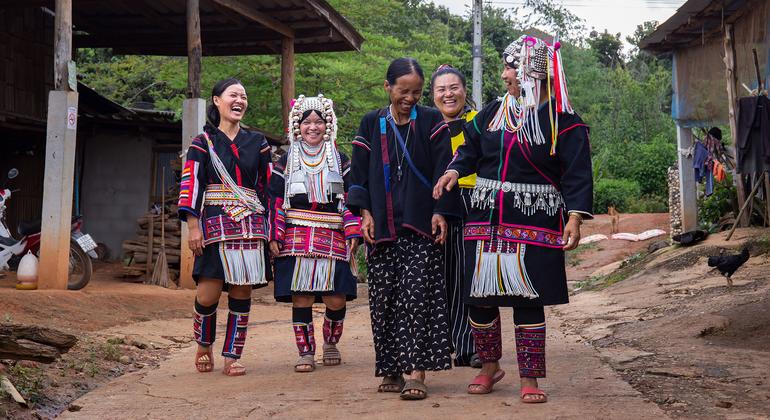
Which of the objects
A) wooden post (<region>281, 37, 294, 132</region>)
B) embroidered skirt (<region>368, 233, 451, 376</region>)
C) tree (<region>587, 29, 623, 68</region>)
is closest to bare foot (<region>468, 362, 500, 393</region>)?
embroidered skirt (<region>368, 233, 451, 376</region>)

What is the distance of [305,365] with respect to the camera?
6.67m

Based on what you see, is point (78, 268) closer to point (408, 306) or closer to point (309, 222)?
point (309, 222)

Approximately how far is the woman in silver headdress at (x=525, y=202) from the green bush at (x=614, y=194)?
2925 centimetres

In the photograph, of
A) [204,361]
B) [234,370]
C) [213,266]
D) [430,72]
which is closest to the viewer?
[234,370]

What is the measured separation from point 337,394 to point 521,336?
110cm

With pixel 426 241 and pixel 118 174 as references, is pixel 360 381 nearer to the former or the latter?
pixel 426 241

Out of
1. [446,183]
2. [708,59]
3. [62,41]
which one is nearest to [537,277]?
[446,183]

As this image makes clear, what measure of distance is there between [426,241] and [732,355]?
7.84ft

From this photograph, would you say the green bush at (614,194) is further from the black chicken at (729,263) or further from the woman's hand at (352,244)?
the woman's hand at (352,244)

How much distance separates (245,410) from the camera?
5.18 m

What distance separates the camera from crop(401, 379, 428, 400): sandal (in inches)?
209

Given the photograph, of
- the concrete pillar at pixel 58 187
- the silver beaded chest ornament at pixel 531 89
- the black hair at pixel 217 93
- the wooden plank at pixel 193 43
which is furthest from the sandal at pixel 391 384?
the wooden plank at pixel 193 43

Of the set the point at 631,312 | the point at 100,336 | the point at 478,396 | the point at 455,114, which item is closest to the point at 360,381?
the point at 478,396

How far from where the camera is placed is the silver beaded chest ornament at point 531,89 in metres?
5.35
